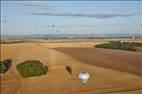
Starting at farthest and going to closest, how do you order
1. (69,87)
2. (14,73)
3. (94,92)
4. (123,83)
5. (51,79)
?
(14,73) → (51,79) → (123,83) → (69,87) → (94,92)

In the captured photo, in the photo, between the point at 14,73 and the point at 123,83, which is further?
the point at 14,73

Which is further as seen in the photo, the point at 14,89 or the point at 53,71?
the point at 53,71

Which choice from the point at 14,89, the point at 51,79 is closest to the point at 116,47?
the point at 51,79

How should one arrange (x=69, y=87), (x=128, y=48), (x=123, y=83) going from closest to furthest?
(x=69, y=87) < (x=123, y=83) < (x=128, y=48)

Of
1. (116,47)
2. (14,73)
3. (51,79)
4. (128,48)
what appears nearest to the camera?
(51,79)

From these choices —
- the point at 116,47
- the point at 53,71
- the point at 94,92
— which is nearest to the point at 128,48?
the point at 116,47

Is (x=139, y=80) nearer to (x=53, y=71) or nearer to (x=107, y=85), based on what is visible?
(x=107, y=85)

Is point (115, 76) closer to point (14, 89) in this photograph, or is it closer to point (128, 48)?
point (14, 89)

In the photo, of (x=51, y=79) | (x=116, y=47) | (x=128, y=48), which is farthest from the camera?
(x=116, y=47)
